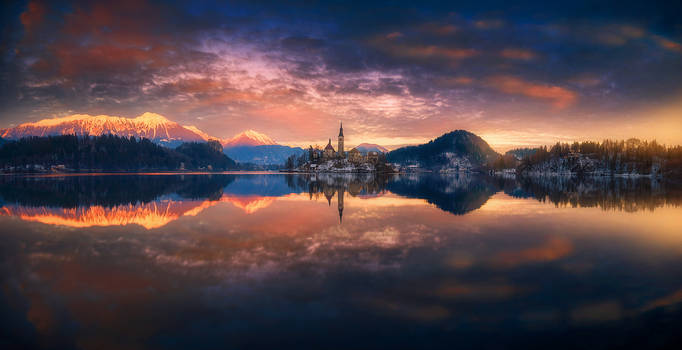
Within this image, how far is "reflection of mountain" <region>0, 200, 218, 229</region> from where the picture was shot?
25672 millimetres

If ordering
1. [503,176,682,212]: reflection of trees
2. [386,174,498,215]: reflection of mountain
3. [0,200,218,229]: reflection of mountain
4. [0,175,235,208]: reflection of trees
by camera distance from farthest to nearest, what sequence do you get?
[503,176,682,212]: reflection of trees → [0,175,235,208]: reflection of trees → [386,174,498,215]: reflection of mountain → [0,200,218,229]: reflection of mountain

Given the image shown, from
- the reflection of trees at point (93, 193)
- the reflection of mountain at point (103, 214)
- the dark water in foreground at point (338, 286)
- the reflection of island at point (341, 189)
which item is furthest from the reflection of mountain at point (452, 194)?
the reflection of trees at point (93, 193)

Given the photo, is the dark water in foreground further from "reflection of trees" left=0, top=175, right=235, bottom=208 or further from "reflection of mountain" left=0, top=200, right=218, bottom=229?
"reflection of trees" left=0, top=175, right=235, bottom=208

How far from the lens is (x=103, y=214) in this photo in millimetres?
29531

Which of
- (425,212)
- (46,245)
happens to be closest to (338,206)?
(425,212)

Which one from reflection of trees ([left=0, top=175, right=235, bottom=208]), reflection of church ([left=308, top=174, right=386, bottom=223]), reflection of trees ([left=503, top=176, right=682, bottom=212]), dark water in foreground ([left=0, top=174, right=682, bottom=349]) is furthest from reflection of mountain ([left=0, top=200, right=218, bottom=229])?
reflection of trees ([left=503, top=176, right=682, bottom=212])

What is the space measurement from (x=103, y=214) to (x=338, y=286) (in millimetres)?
28500

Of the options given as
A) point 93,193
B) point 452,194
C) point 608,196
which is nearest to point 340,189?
point 452,194

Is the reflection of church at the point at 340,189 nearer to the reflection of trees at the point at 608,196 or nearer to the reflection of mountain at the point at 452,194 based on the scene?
the reflection of mountain at the point at 452,194

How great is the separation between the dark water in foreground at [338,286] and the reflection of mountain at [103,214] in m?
1.56

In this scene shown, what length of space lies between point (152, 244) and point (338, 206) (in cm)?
2214

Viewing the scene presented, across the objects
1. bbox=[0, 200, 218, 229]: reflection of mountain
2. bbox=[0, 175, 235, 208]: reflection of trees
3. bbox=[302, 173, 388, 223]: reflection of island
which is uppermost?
bbox=[0, 175, 235, 208]: reflection of trees

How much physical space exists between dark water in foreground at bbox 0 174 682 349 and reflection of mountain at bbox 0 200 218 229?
1.56m

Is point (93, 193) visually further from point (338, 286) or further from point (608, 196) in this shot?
point (608, 196)
